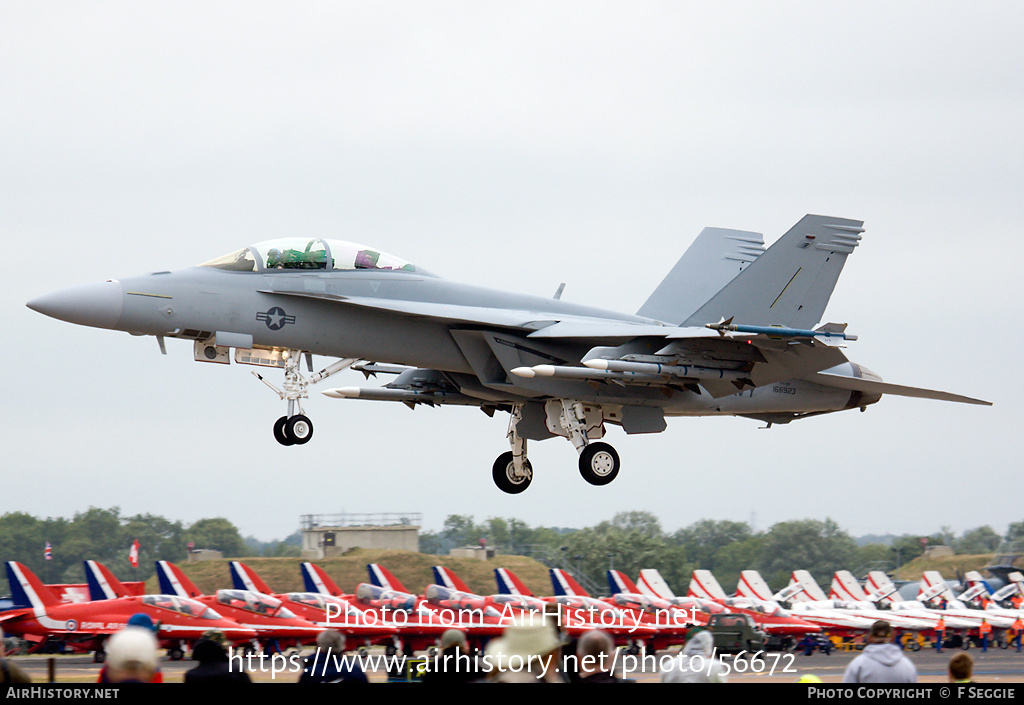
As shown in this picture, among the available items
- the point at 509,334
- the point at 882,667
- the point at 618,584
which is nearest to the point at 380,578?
the point at 618,584

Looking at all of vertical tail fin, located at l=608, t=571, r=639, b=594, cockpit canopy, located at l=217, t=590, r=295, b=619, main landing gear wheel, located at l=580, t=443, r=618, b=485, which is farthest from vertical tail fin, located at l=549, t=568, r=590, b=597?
main landing gear wheel, located at l=580, t=443, r=618, b=485

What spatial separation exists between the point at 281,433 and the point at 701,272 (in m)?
10.4

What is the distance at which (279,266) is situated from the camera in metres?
17.5

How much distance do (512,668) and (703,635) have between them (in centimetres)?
190

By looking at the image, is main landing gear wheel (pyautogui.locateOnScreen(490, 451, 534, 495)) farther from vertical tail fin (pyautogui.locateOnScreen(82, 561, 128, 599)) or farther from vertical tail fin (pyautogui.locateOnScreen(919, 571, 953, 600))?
vertical tail fin (pyautogui.locateOnScreen(919, 571, 953, 600))

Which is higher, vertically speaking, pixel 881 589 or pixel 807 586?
pixel 807 586

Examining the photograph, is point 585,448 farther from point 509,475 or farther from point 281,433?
point 281,433

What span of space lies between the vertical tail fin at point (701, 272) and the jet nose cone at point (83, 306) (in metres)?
11.2

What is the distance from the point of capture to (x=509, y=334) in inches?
739

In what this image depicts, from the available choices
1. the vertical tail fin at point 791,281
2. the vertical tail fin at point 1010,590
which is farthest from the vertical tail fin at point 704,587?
the vertical tail fin at point 791,281

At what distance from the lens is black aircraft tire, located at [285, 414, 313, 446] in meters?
17.3

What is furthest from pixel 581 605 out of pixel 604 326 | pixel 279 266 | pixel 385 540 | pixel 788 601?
pixel 385 540

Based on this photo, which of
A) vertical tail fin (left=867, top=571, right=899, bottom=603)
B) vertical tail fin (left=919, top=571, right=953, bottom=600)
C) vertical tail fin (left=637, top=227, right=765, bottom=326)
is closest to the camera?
vertical tail fin (left=637, top=227, right=765, bottom=326)

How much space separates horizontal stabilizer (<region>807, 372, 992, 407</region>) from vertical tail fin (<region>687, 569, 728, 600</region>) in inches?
592
